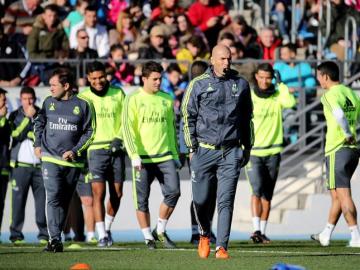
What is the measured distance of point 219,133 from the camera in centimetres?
1644

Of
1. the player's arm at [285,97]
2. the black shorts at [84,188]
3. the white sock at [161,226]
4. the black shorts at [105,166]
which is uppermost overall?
the player's arm at [285,97]

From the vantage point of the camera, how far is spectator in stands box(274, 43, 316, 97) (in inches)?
1008

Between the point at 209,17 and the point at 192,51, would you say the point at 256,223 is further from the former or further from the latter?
the point at 209,17

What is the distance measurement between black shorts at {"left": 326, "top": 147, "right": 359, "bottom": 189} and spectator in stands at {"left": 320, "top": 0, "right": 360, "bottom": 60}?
8238 millimetres

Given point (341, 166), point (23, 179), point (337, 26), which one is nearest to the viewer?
point (341, 166)

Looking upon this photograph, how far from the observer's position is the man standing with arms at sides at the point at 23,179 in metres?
22.2

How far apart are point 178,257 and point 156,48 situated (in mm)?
9730

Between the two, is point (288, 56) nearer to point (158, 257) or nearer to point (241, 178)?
point (241, 178)

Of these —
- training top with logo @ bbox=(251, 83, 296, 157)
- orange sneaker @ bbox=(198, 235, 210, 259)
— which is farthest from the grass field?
training top with logo @ bbox=(251, 83, 296, 157)

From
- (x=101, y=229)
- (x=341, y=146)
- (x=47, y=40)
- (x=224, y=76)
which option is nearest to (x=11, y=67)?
(x=47, y=40)

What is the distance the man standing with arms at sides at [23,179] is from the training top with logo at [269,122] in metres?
3.68

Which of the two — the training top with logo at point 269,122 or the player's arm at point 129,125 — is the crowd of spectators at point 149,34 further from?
the player's arm at point 129,125

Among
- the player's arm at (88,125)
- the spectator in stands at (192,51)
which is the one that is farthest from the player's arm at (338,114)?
the spectator in stands at (192,51)

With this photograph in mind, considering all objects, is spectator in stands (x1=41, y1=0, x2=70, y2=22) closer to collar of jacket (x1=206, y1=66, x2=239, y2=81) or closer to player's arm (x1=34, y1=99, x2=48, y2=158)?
player's arm (x1=34, y1=99, x2=48, y2=158)
